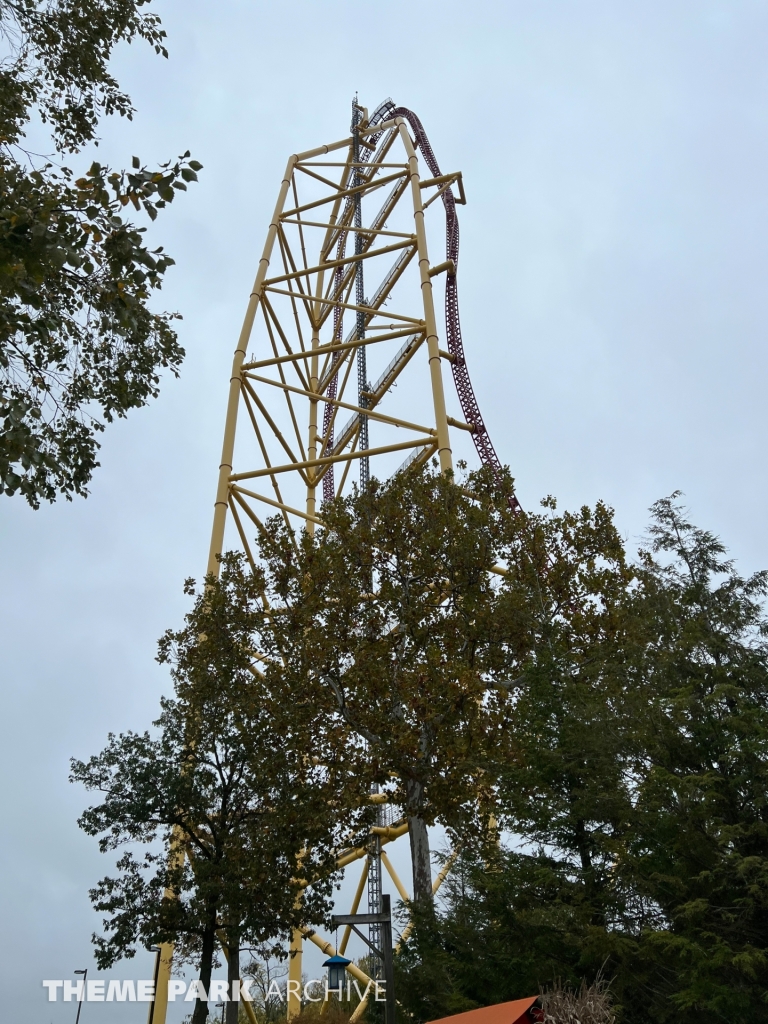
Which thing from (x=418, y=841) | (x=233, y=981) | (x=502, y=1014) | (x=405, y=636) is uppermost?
(x=405, y=636)

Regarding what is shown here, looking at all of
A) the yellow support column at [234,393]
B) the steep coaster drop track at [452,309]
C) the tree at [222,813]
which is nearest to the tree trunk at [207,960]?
the tree at [222,813]

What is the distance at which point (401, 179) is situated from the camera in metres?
20.6

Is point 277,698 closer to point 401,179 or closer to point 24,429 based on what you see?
point 24,429

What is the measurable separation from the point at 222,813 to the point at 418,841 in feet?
8.96

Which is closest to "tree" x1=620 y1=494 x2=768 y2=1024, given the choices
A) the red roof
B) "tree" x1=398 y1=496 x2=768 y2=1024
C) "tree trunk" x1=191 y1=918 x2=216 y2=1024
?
"tree" x1=398 y1=496 x2=768 y2=1024

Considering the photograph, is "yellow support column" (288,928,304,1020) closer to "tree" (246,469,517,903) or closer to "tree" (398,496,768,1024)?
"tree" (246,469,517,903)

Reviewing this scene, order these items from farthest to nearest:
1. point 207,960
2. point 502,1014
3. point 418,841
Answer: point 418,841 → point 207,960 → point 502,1014

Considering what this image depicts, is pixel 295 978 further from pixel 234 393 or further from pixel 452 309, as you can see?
pixel 452 309

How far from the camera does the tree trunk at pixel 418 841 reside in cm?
1225

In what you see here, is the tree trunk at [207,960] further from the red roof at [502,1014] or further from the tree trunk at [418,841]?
the red roof at [502,1014]

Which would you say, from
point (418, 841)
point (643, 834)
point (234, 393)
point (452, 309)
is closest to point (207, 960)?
point (418, 841)

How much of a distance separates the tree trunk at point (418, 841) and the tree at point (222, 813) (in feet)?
2.82

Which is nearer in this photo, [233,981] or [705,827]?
[705,827]

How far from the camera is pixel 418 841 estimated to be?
12.8 metres
